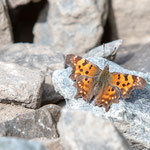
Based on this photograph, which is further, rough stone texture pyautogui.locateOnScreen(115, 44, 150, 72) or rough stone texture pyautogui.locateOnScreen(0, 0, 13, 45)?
rough stone texture pyautogui.locateOnScreen(0, 0, 13, 45)

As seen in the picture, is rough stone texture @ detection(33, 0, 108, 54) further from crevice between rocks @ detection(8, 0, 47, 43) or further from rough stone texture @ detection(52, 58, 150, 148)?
rough stone texture @ detection(52, 58, 150, 148)

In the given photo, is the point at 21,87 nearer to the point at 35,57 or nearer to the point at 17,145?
the point at 35,57

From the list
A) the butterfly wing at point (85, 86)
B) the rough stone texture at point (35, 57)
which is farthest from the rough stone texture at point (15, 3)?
the butterfly wing at point (85, 86)

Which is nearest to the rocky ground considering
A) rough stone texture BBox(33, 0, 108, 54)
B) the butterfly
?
rough stone texture BBox(33, 0, 108, 54)

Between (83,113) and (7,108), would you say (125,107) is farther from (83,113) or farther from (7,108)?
(7,108)

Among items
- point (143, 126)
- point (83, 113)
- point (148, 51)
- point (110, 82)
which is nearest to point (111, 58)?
point (148, 51)

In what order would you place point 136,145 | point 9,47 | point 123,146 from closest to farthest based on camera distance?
1. point 123,146
2. point 136,145
3. point 9,47

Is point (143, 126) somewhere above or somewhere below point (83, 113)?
below
